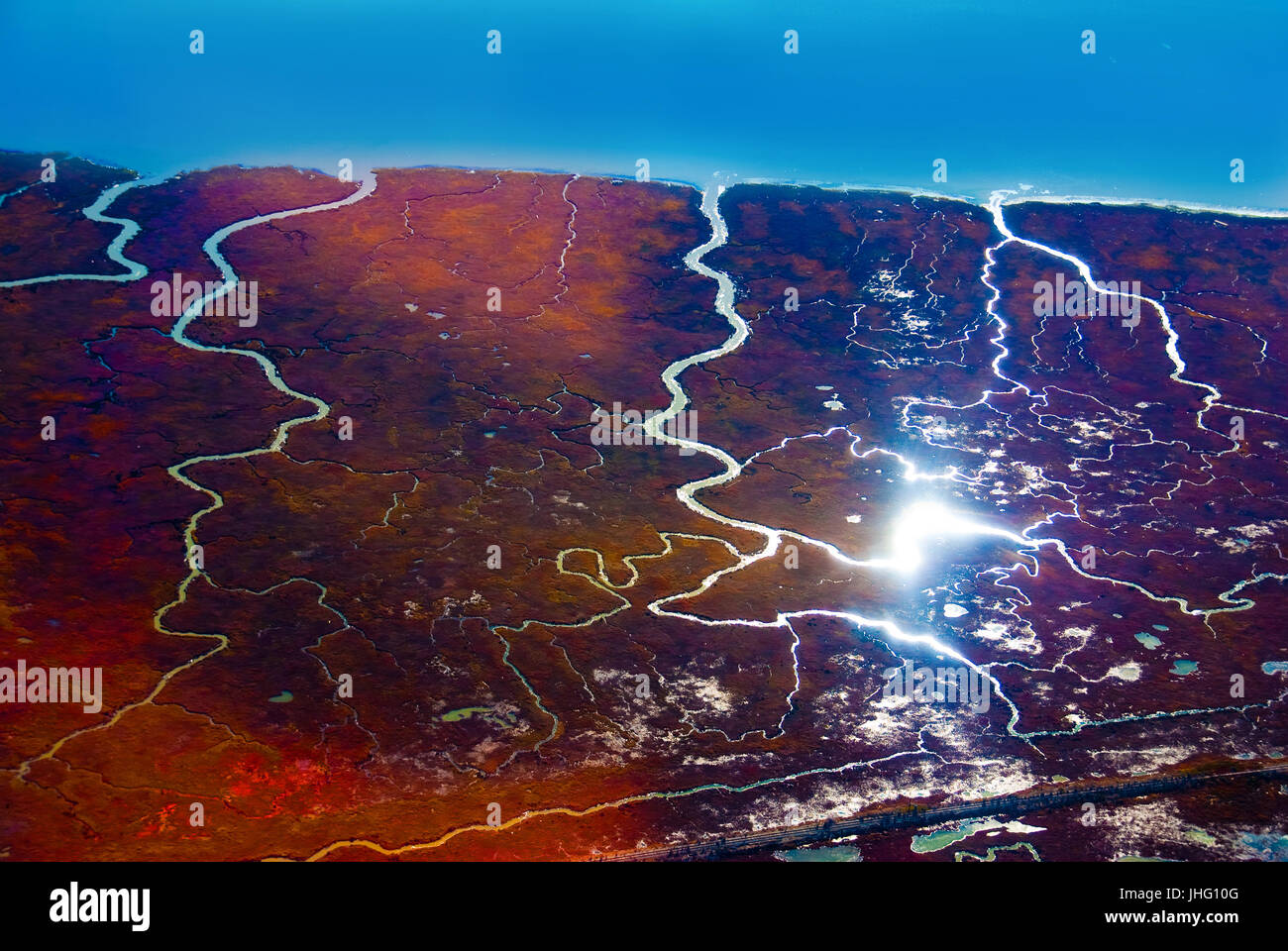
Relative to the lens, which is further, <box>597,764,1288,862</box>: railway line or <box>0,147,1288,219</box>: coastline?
<box>0,147,1288,219</box>: coastline

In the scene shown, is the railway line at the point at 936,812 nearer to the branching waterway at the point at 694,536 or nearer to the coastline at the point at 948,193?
the branching waterway at the point at 694,536

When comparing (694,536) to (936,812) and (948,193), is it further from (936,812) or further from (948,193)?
(948,193)

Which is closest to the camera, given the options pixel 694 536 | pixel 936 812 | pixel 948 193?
pixel 936 812

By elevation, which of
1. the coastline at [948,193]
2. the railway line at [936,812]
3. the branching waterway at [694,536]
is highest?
the coastline at [948,193]

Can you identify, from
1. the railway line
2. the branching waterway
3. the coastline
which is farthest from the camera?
the coastline

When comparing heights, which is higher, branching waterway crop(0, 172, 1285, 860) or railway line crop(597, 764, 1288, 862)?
branching waterway crop(0, 172, 1285, 860)

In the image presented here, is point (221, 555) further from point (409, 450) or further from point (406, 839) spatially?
point (406, 839)

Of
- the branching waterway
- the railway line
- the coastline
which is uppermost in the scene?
the coastline

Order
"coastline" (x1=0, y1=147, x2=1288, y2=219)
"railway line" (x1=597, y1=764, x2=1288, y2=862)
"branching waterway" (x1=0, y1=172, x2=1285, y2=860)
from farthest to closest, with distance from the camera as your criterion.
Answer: "coastline" (x1=0, y1=147, x2=1288, y2=219)
"branching waterway" (x1=0, y1=172, x2=1285, y2=860)
"railway line" (x1=597, y1=764, x2=1288, y2=862)

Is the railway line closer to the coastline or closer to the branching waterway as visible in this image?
the branching waterway

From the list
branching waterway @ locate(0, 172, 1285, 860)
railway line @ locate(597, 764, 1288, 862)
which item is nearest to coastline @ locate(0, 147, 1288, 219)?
branching waterway @ locate(0, 172, 1285, 860)

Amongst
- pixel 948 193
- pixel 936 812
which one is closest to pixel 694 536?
pixel 936 812

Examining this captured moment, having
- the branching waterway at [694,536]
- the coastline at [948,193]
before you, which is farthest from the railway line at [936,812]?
the coastline at [948,193]
